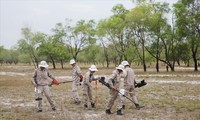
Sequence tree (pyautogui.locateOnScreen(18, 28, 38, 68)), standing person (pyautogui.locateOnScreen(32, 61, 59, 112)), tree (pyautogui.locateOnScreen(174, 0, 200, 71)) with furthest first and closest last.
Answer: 1. tree (pyautogui.locateOnScreen(18, 28, 38, 68))
2. tree (pyautogui.locateOnScreen(174, 0, 200, 71))
3. standing person (pyautogui.locateOnScreen(32, 61, 59, 112))

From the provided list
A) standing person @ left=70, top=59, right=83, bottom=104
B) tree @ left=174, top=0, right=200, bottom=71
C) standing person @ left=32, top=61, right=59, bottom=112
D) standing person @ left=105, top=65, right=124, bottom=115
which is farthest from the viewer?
tree @ left=174, top=0, right=200, bottom=71

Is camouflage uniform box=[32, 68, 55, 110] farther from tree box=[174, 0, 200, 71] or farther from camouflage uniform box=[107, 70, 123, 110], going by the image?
tree box=[174, 0, 200, 71]

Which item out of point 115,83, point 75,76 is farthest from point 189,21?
point 115,83

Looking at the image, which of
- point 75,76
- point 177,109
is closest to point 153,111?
point 177,109

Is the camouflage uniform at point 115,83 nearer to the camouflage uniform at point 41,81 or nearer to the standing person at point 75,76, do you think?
the camouflage uniform at point 41,81

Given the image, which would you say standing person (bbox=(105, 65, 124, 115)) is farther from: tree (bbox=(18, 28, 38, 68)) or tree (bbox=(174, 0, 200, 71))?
tree (bbox=(18, 28, 38, 68))

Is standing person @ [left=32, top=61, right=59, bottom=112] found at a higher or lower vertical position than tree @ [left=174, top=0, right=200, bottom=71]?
lower

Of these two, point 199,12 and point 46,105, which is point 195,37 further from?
point 46,105

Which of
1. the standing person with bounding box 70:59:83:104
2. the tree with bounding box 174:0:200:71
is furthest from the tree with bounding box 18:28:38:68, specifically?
the standing person with bounding box 70:59:83:104

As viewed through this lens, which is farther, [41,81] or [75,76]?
[75,76]

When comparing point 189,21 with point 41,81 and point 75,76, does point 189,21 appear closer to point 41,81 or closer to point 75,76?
point 75,76

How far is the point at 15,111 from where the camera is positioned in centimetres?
1387

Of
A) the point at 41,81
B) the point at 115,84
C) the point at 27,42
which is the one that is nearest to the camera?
the point at 115,84

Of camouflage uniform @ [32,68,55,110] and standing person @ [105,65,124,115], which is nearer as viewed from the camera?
standing person @ [105,65,124,115]
